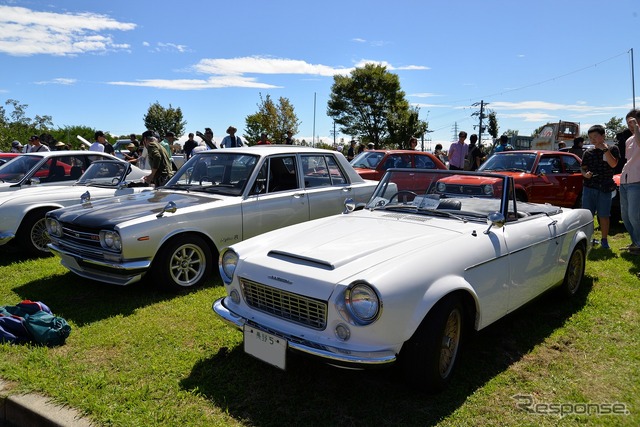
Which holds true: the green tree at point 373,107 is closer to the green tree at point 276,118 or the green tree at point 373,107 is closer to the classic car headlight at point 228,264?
the green tree at point 276,118

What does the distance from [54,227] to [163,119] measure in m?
56.5

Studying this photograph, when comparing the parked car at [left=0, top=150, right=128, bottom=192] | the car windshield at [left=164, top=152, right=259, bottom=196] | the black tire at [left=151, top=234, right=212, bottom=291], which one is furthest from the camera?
the parked car at [left=0, top=150, right=128, bottom=192]

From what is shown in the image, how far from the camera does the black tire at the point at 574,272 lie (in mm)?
4648

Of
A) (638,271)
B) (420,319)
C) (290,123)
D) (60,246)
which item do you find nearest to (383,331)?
(420,319)

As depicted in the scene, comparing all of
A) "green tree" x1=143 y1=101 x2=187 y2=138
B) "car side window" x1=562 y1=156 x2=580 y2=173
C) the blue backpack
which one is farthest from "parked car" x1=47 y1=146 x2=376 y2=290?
"green tree" x1=143 y1=101 x2=187 y2=138

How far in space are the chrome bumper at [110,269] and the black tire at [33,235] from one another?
6.22ft

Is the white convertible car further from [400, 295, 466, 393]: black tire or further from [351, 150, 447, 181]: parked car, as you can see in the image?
[351, 150, 447, 181]: parked car

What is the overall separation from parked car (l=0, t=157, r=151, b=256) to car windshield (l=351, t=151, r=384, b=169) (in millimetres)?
5675

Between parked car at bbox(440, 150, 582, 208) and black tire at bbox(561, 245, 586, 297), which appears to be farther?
parked car at bbox(440, 150, 582, 208)

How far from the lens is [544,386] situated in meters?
3.19

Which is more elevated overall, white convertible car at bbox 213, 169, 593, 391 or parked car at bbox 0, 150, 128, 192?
parked car at bbox 0, 150, 128, 192

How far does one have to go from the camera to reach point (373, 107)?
44.3 meters

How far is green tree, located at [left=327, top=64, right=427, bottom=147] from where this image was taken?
43.8 m

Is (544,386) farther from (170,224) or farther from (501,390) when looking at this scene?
(170,224)
